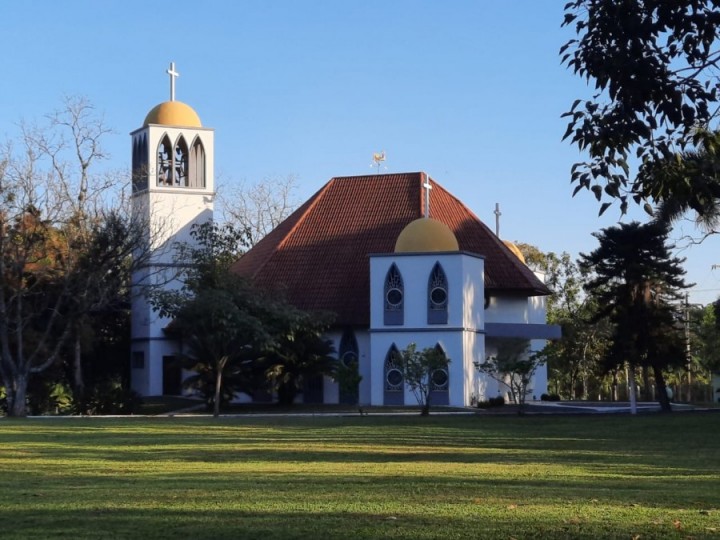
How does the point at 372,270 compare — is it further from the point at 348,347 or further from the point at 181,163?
the point at 181,163

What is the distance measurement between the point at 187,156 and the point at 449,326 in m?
17.9

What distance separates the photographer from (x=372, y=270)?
50.1 metres

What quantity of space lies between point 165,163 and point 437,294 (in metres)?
17.2

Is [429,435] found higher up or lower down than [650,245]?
lower down

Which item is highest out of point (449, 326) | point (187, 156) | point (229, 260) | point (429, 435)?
point (187, 156)

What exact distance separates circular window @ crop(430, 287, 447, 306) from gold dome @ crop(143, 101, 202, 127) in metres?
17.1

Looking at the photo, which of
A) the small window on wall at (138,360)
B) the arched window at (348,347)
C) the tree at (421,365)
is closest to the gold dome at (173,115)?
the small window on wall at (138,360)

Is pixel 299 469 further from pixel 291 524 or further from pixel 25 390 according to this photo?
pixel 25 390

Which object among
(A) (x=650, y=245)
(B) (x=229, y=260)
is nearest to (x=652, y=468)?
(A) (x=650, y=245)

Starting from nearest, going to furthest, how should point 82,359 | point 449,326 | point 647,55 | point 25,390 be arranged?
1. point 647,55
2. point 25,390
3. point 449,326
4. point 82,359

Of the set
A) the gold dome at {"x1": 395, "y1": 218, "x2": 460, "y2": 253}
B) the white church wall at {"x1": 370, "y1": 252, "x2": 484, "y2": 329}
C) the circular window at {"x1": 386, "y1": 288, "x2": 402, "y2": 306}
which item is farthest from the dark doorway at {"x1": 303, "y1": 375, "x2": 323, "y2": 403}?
the gold dome at {"x1": 395, "y1": 218, "x2": 460, "y2": 253}

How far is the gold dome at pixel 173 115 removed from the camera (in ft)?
193

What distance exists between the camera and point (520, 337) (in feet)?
175

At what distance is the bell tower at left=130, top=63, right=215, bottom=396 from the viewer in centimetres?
5741
